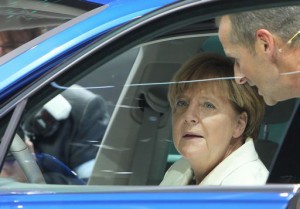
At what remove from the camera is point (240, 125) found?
2.24 m

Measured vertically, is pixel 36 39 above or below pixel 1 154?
above

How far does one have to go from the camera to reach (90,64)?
1.89 meters

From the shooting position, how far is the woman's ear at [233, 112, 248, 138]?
2.22 meters

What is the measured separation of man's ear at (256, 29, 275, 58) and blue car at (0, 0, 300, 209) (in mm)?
88

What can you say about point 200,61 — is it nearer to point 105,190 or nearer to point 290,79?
point 290,79

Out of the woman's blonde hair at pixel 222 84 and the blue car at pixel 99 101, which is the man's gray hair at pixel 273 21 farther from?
the woman's blonde hair at pixel 222 84

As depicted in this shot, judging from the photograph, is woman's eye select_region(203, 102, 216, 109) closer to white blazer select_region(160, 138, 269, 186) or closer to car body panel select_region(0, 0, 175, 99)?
white blazer select_region(160, 138, 269, 186)

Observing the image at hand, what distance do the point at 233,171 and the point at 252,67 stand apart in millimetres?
333

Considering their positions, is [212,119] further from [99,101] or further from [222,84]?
[99,101]

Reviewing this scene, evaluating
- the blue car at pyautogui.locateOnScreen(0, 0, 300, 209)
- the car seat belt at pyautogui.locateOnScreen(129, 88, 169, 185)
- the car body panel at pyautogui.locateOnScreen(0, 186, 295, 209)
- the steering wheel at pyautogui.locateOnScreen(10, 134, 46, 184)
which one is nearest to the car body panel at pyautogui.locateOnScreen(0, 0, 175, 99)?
the blue car at pyautogui.locateOnScreen(0, 0, 300, 209)

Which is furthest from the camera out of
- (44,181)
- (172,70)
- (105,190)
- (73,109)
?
(172,70)

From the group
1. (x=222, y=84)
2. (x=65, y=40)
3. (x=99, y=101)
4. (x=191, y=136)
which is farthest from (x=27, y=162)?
(x=222, y=84)

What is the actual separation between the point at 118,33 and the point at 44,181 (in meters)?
0.49

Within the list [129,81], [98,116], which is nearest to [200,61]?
[129,81]
